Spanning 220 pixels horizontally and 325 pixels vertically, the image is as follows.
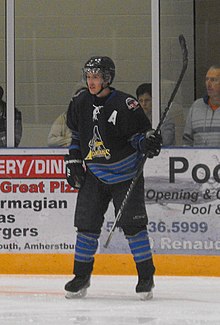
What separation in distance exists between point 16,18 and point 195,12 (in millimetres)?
1234

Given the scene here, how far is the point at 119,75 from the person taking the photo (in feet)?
25.4

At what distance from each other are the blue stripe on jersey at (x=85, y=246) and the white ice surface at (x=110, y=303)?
23 cm

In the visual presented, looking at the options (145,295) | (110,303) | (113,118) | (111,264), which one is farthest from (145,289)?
(111,264)

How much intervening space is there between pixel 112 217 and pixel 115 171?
1356 millimetres

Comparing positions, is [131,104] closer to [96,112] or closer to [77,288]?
[96,112]

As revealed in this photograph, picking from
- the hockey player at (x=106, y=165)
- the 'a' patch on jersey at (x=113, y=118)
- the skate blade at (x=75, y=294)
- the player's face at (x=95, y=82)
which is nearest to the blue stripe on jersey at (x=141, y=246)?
the hockey player at (x=106, y=165)

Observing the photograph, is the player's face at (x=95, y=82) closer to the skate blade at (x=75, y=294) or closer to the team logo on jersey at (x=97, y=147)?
the team logo on jersey at (x=97, y=147)

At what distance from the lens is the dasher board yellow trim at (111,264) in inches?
288

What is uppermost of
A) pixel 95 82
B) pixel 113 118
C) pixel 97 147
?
pixel 95 82

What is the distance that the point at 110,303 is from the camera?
5969 millimetres

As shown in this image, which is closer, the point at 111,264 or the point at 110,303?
the point at 110,303

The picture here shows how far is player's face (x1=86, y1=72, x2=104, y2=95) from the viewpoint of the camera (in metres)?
6.03

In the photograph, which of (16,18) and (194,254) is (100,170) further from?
(16,18)

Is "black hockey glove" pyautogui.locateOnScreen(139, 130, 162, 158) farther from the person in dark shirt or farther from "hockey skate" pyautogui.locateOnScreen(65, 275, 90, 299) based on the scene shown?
the person in dark shirt
